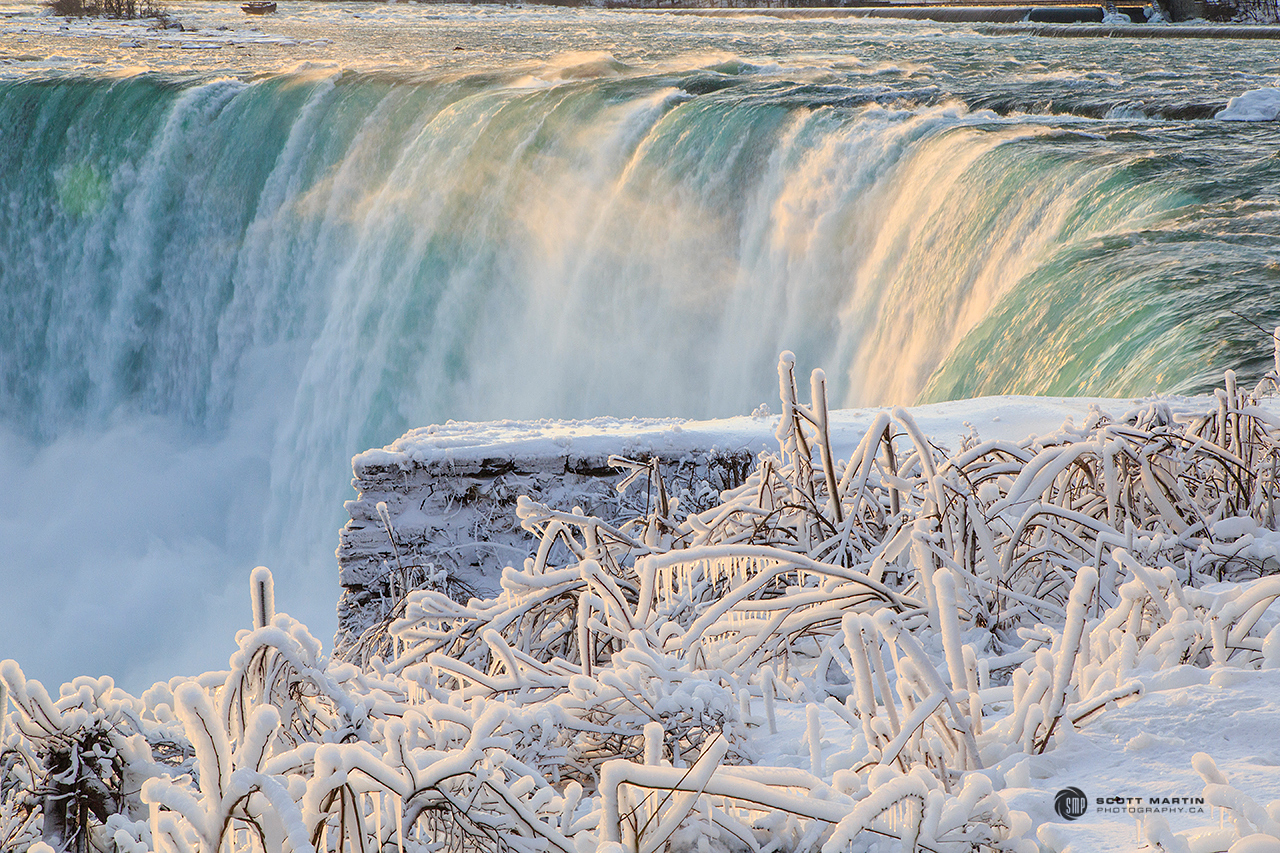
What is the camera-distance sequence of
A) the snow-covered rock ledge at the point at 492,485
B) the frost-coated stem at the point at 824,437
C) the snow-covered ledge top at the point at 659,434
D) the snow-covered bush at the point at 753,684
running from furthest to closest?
the snow-covered rock ledge at the point at 492,485
the snow-covered ledge top at the point at 659,434
the frost-coated stem at the point at 824,437
the snow-covered bush at the point at 753,684

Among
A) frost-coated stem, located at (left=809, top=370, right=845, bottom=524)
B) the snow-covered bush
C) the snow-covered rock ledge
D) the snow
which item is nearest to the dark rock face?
the snow-covered rock ledge

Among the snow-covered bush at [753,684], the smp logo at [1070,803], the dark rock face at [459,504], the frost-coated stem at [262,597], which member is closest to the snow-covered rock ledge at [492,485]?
the dark rock face at [459,504]

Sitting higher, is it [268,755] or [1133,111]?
[1133,111]

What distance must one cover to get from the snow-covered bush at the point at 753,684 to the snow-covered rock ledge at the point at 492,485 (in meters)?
1.28

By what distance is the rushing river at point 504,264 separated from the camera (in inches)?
311

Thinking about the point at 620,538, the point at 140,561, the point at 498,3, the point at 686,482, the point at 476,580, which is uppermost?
the point at 498,3

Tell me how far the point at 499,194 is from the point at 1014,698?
466 inches

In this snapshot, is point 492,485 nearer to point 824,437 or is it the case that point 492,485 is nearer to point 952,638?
point 824,437

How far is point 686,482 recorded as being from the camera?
14.5ft

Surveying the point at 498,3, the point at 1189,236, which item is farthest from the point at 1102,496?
the point at 498,3

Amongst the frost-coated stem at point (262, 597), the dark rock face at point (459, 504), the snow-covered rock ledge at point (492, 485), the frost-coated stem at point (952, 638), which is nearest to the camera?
the frost-coated stem at point (952, 638)

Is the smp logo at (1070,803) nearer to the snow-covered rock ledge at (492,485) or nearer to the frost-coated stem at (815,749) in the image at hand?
the frost-coated stem at (815,749)

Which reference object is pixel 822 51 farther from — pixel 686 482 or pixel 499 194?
pixel 686 482

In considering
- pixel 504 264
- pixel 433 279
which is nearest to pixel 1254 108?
pixel 504 264
